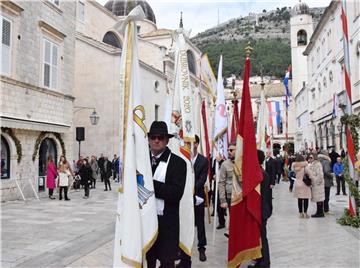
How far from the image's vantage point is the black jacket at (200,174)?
691 cm

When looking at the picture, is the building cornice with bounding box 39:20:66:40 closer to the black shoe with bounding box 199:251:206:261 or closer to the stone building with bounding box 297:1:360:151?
the black shoe with bounding box 199:251:206:261

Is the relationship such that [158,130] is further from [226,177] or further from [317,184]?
[317,184]

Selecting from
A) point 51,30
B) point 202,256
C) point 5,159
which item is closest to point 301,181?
point 202,256

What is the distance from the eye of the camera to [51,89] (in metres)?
17.4

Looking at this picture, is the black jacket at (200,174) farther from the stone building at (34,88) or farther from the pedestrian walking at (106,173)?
the pedestrian walking at (106,173)

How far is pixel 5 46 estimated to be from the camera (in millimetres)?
14227

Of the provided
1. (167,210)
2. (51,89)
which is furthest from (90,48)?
(167,210)

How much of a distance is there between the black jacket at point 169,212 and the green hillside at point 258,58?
94.4 m

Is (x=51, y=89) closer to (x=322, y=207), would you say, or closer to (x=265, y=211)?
(x=322, y=207)

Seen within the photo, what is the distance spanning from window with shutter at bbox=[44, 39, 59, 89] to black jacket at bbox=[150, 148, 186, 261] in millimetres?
14738

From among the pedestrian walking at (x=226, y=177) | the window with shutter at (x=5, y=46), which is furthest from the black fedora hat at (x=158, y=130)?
the window with shutter at (x=5, y=46)

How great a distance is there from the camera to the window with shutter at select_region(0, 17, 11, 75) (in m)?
14.1

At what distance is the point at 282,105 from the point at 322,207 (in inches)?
2518

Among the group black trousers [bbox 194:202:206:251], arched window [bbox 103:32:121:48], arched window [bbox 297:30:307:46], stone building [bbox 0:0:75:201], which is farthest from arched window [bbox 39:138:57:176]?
arched window [bbox 297:30:307:46]
